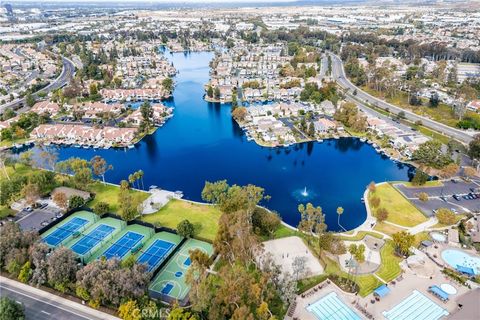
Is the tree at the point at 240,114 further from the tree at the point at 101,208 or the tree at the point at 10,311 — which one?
the tree at the point at 10,311

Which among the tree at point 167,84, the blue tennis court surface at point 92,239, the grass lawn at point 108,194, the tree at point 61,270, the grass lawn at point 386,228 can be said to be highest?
the tree at point 167,84

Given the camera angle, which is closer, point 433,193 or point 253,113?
point 433,193

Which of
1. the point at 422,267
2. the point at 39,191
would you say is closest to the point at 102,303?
the point at 39,191

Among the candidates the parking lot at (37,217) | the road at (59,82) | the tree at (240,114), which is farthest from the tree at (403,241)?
the road at (59,82)

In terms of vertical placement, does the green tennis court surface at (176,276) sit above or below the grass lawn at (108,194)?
below

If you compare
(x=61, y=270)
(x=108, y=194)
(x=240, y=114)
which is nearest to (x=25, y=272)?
(x=61, y=270)

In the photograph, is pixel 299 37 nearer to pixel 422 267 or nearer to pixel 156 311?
pixel 422 267
